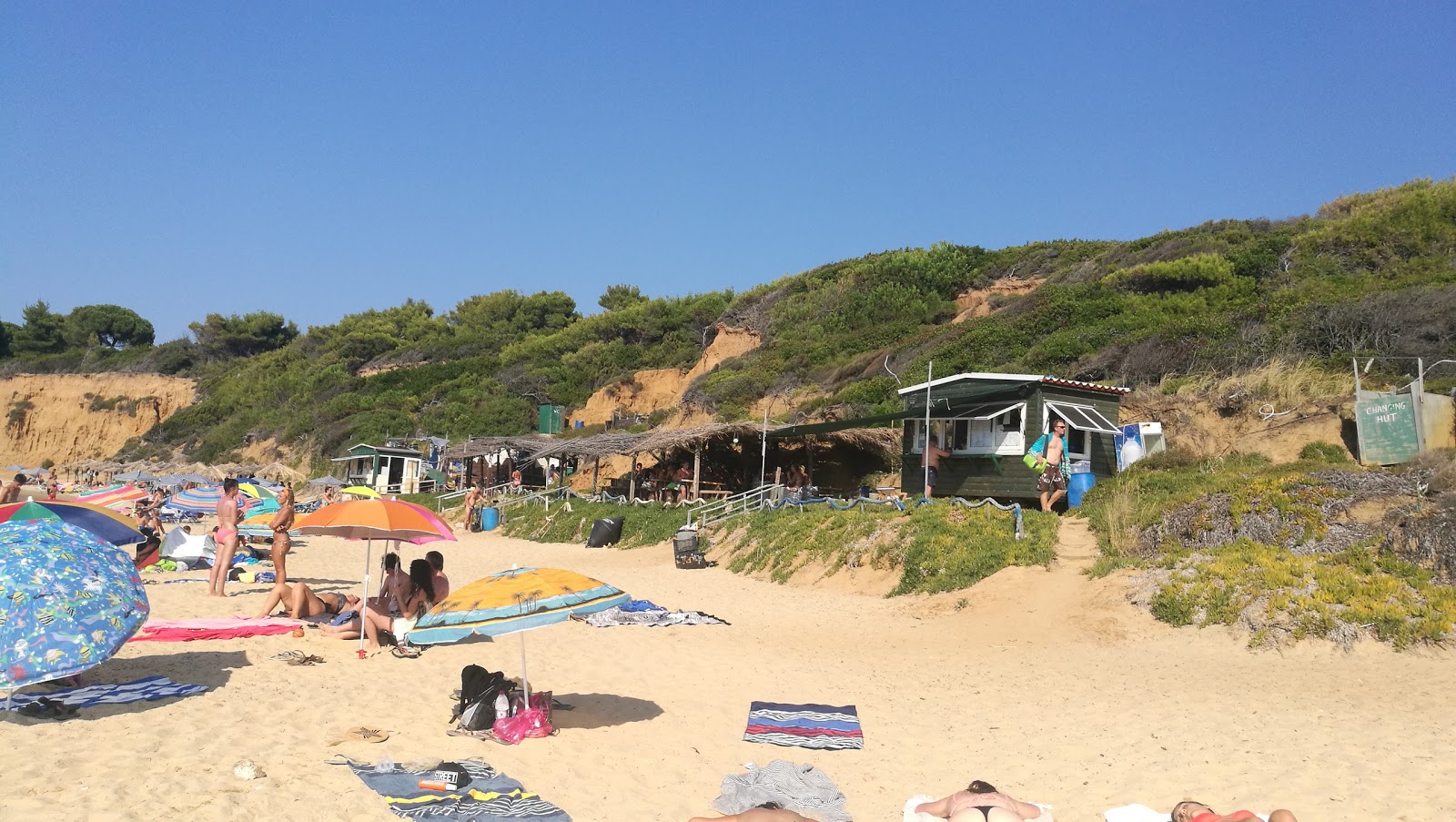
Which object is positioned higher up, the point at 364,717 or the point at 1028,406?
the point at 1028,406

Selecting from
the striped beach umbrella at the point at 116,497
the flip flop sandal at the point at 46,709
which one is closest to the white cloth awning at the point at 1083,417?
the flip flop sandal at the point at 46,709

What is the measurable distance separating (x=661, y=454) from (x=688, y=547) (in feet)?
36.0

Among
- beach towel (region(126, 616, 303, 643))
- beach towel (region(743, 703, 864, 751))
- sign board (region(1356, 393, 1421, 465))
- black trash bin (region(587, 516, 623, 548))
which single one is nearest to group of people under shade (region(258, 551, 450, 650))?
beach towel (region(126, 616, 303, 643))

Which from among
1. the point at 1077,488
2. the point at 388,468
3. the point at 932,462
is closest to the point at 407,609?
the point at 1077,488

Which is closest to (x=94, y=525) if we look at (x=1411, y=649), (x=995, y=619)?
(x=995, y=619)

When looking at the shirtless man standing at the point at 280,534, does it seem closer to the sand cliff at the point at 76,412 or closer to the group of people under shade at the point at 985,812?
the group of people under shade at the point at 985,812

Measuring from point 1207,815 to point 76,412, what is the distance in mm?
69969

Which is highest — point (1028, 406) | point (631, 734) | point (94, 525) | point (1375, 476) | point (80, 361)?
point (80, 361)

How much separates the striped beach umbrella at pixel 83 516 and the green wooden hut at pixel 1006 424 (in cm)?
1251

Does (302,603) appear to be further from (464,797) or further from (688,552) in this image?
(688,552)

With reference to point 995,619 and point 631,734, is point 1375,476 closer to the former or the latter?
point 995,619

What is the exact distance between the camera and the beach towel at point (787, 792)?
5617 millimetres

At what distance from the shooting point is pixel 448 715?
291 inches

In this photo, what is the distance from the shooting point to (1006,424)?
1738 cm
